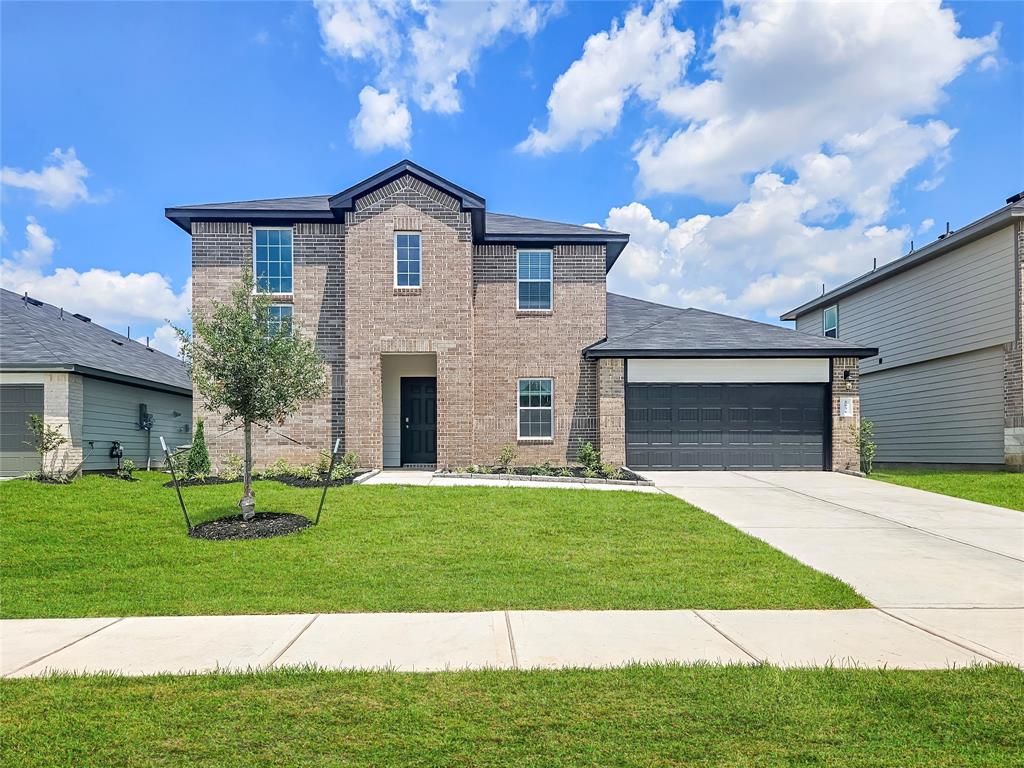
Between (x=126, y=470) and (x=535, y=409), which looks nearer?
(x=126, y=470)

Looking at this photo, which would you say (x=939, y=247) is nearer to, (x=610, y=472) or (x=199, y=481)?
(x=610, y=472)

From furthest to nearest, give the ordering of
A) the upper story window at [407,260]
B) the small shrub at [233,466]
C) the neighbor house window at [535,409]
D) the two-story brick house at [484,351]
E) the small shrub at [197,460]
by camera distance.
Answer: the neighbor house window at [535,409], the upper story window at [407,260], the two-story brick house at [484,351], the small shrub at [233,466], the small shrub at [197,460]

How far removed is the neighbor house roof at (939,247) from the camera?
1562 cm

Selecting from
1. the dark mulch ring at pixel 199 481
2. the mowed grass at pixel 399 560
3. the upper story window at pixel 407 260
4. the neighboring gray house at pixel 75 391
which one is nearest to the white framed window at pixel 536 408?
the upper story window at pixel 407 260

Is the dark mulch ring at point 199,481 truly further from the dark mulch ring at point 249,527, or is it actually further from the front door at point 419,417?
the front door at point 419,417

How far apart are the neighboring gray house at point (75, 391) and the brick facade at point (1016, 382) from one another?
942 inches

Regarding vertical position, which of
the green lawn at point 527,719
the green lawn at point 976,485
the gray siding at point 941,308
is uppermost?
the gray siding at point 941,308

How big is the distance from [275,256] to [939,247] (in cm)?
1903

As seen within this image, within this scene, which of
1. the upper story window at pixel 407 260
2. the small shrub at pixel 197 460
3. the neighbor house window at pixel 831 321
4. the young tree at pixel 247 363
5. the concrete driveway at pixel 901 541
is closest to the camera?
the concrete driveway at pixel 901 541

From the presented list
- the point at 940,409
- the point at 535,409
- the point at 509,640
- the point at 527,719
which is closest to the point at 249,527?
the point at 509,640

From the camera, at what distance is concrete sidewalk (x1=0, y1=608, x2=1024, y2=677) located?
14.5 feet

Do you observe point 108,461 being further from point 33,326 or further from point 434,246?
point 434,246

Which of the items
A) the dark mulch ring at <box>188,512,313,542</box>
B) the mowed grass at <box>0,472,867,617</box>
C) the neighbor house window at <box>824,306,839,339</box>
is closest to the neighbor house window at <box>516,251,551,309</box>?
the mowed grass at <box>0,472,867,617</box>

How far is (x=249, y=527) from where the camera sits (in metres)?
8.88
